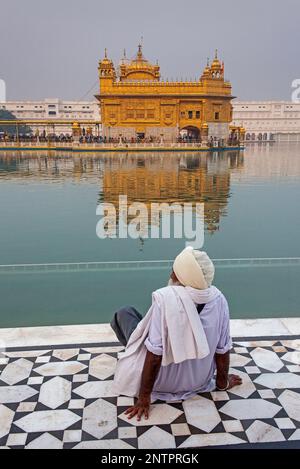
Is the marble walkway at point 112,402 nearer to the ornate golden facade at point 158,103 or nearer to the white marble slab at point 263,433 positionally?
the white marble slab at point 263,433

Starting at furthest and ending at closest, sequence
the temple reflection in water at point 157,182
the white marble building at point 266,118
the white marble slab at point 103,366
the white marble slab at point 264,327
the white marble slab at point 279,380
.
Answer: the white marble building at point 266,118
the temple reflection in water at point 157,182
the white marble slab at point 264,327
the white marble slab at point 103,366
the white marble slab at point 279,380

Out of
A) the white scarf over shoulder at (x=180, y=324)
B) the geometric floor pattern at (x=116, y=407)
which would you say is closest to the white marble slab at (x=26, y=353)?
the geometric floor pattern at (x=116, y=407)

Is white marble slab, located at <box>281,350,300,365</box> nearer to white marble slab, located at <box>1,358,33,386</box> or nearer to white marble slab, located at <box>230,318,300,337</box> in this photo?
white marble slab, located at <box>230,318,300,337</box>

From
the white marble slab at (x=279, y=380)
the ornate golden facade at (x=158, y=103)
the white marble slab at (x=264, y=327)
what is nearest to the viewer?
the white marble slab at (x=279, y=380)

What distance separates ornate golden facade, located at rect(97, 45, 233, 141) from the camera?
108 feet

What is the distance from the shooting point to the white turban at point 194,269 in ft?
6.08

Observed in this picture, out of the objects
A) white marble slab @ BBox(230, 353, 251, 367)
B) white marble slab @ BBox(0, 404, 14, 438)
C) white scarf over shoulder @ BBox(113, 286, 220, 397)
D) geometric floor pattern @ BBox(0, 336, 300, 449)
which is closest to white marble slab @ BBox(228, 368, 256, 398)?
geometric floor pattern @ BBox(0, 336, 300, 449)

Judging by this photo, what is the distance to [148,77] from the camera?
34.9 meters

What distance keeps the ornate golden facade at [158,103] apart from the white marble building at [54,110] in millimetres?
32851

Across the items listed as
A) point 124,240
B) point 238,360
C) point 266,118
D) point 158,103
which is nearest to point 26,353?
point 238,360

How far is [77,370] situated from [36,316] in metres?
1.14

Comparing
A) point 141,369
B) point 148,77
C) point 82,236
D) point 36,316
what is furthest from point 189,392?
point 148,77

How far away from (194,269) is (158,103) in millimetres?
32899
